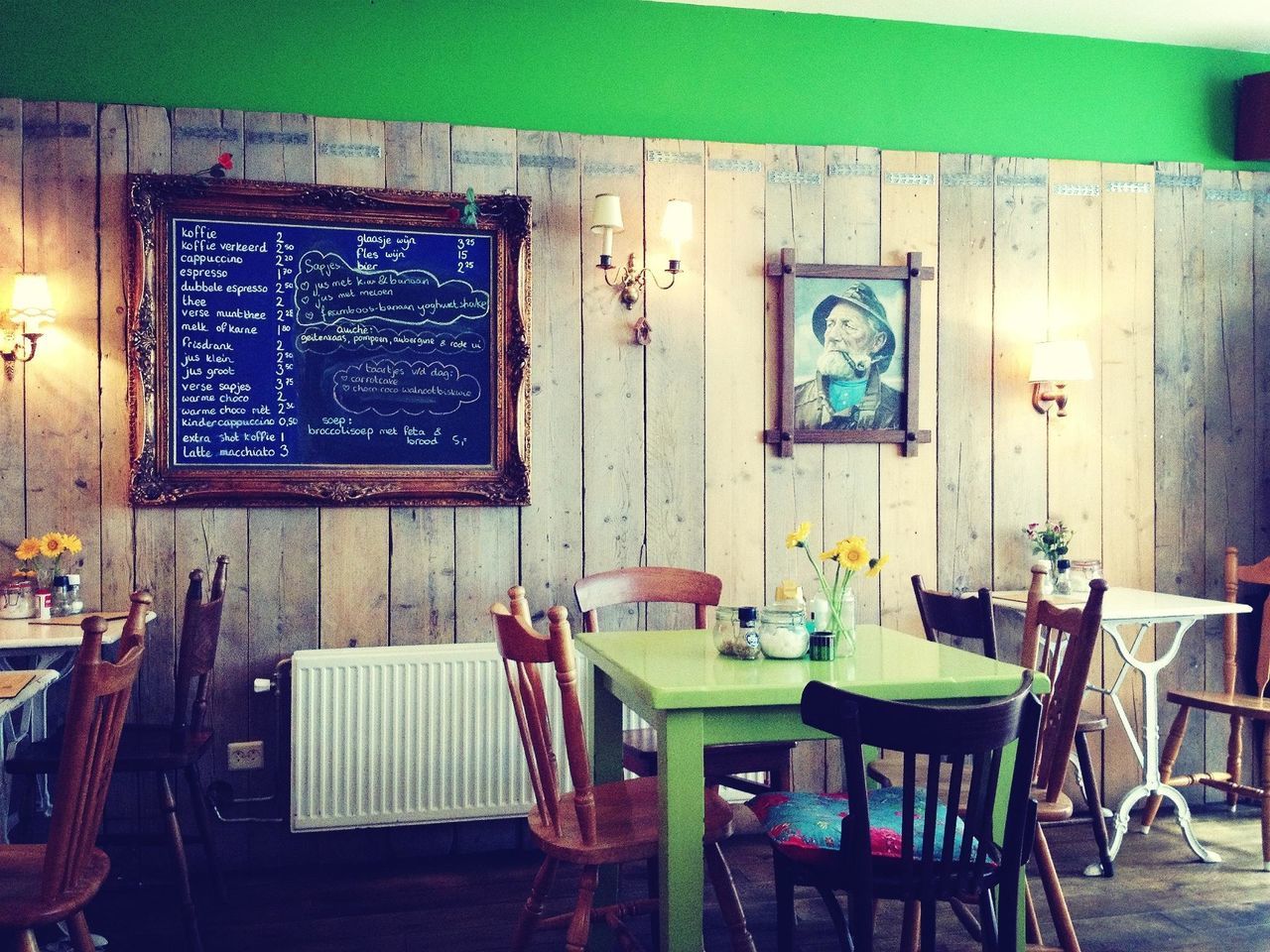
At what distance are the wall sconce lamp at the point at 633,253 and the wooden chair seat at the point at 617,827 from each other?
1.63m

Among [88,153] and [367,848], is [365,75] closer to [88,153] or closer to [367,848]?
[88,153]

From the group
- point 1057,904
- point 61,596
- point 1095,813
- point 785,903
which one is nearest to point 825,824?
point 785,903

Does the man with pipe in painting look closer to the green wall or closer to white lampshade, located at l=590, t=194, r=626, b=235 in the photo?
the green wall

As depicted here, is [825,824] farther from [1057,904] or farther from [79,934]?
[79,934]

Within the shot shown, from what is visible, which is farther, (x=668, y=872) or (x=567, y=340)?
(x=567, y=340)

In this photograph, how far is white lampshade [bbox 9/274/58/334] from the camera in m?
3.06

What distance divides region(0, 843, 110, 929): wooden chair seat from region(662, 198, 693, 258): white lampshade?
233 centimetres

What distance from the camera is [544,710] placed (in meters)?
2.21

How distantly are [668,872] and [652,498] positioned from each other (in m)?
1.72

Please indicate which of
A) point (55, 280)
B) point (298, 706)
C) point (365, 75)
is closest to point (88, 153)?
point (55, 280)

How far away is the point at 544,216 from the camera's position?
3.51 metres

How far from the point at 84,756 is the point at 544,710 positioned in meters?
0.84

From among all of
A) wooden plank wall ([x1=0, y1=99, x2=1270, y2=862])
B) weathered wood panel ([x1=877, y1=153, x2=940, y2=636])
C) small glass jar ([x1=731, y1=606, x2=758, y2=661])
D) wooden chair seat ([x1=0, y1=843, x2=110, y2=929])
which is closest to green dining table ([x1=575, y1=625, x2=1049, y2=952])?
small glass jar ([x1=731, y1=606, x2=758, y2=661])

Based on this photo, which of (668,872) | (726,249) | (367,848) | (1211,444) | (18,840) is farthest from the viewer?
(1211,444)
